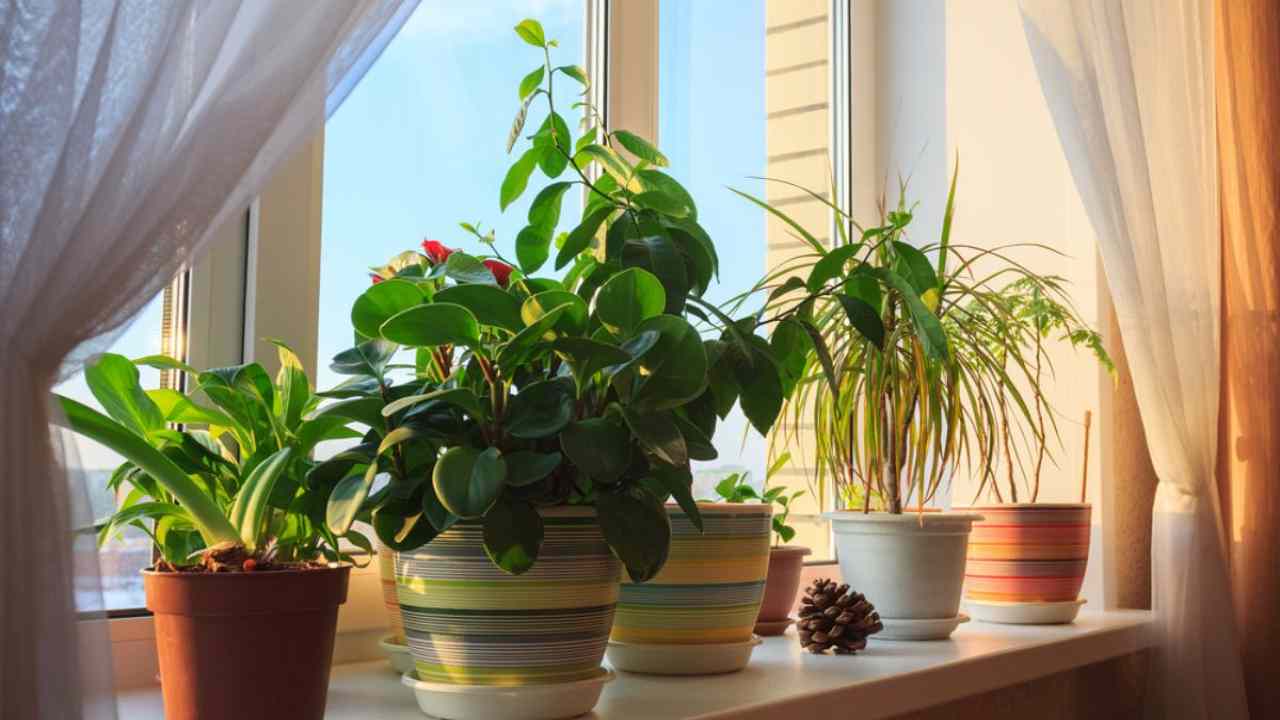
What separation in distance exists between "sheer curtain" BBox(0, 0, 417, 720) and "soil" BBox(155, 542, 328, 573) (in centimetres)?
15

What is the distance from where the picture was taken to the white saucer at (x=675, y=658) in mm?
1330

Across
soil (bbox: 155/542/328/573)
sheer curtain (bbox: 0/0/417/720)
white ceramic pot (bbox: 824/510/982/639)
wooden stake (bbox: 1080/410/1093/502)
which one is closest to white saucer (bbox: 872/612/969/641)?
white ceramic pot (bbox: 824/510/982/639)

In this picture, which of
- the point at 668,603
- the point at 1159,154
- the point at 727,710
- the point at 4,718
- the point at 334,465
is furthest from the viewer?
the point at 1159,154

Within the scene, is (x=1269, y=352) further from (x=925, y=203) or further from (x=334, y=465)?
(x=334, y=465)

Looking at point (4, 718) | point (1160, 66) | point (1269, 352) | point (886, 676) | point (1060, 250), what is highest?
point (1160, 66)

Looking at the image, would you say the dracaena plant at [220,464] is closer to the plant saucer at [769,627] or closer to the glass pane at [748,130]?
the plant saucer at [769,627]

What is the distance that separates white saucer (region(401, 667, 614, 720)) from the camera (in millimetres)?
1007

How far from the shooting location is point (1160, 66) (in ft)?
7.00

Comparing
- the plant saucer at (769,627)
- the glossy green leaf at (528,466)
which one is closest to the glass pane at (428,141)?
the glossy green leaf at (528,466)

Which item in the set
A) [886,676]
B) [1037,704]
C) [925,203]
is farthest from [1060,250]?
[886,676]

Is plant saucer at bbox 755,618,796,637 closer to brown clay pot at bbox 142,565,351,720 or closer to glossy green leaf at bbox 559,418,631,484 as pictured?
glossy green leaf at bbox 559,418,631,484

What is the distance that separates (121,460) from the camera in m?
1.26

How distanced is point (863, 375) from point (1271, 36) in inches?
48.3

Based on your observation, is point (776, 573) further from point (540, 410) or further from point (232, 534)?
point (232, 534)
